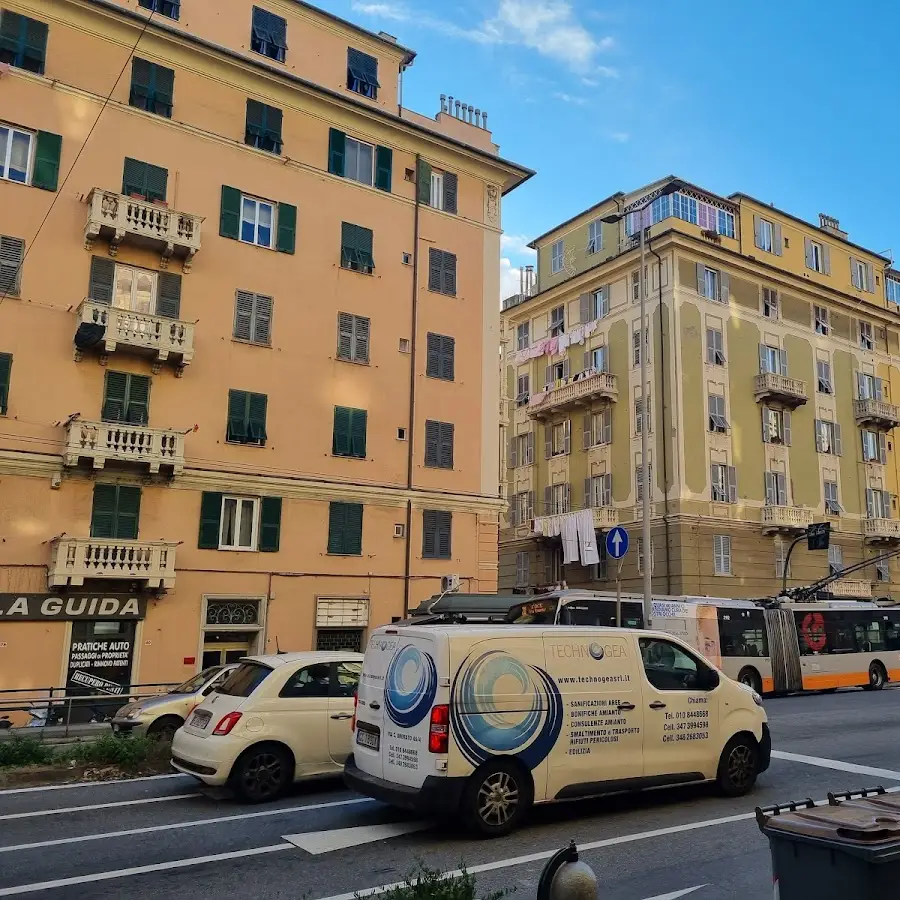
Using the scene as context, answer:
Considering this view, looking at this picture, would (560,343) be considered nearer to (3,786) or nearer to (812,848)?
(3,786)

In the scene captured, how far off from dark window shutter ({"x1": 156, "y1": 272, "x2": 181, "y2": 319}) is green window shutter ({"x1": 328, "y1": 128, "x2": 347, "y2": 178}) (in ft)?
21.9

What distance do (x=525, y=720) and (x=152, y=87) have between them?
2246 centimetres

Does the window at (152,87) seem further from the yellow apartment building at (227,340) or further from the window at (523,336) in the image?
the window at (523,336)

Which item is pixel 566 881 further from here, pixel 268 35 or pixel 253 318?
pixel 268 35

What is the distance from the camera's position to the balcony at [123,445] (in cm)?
2148

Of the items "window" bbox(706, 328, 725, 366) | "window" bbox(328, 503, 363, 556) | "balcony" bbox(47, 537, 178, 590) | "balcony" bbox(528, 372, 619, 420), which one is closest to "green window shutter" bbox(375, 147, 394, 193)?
"window" bbox(328, 503, 363, 556)

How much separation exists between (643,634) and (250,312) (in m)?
18.6

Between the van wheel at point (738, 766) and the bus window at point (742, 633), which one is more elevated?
the bus window at point (742, 633)

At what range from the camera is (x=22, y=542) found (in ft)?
68.7

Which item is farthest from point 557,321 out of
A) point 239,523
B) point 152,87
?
point 239,523

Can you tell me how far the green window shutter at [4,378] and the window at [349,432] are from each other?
882cm

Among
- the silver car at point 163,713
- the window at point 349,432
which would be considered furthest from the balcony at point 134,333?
the silver car at point 163,713

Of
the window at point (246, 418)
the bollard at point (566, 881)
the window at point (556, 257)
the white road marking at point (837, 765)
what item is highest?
the window at point (556, 257)

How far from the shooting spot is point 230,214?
83.1 ft
